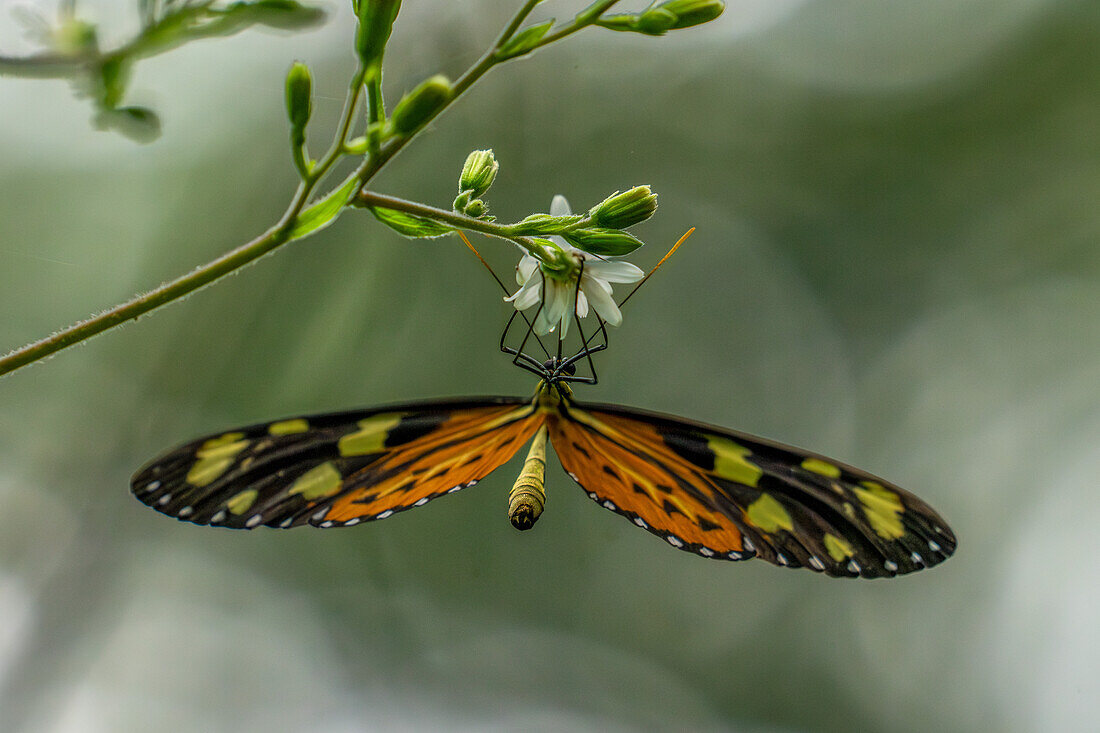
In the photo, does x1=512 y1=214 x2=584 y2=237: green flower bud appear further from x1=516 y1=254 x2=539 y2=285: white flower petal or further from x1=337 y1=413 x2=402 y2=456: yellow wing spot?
x1=337 y1=413 x2=402 y2=456: yellow wing spot

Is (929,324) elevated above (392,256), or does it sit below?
above

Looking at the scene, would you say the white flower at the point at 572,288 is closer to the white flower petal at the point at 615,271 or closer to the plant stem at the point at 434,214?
the white flower petal at the point at 615,271

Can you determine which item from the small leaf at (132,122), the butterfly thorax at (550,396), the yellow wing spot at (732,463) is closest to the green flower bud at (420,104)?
the small leaf at (132,122)

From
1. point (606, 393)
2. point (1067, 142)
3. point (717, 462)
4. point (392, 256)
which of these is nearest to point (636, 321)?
point (606, 393)

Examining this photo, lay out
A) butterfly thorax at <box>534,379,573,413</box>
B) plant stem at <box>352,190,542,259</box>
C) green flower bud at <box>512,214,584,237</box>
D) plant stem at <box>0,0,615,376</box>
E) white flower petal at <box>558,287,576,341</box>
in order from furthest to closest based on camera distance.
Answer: butterfly thorax at <box>534,379,573,413</box> < white flower petal at <box>558,287,576,341</box> < green flower bud at <box>512,214,584,237</box> < plant stem at <box>352,190,542,259</box> < plant stem at <box>0,0,615,376</box>

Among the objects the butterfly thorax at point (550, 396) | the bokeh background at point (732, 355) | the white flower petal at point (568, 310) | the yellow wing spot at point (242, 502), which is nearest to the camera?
the yellow wing spot at point (242, 502)

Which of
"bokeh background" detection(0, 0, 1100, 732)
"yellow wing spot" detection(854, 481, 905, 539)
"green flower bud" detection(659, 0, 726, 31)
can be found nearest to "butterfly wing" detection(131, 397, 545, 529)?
"yellow wing spot" detection(854, 481, 905, 539)

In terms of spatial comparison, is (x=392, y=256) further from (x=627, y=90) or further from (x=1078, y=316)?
(x=1078, y=316)
